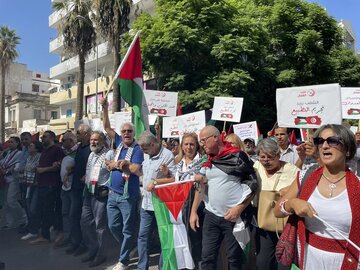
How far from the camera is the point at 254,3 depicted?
→ 22.4 meters

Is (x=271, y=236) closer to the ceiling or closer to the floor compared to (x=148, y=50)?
closer to the floor

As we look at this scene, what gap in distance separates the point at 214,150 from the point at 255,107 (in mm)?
15046

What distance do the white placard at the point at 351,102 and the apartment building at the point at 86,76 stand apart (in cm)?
2448

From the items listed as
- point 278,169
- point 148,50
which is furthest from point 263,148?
point 148,50

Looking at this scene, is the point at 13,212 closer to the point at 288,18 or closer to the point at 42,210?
the point at 42,210

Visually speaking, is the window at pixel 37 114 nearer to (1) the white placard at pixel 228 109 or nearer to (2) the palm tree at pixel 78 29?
(2) the palm tree at pixel 78 29

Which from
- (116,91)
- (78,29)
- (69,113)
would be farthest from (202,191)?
(69,113)

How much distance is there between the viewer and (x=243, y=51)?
18.0 metres

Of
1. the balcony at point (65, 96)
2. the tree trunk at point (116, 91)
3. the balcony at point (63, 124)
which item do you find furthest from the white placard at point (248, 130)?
the balcony at point (65, 96)

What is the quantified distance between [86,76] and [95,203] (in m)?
37.6

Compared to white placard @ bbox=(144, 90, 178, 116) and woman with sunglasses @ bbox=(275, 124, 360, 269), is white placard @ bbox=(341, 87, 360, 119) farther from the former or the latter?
woman with sunglasses @ bbox=(275, 124, 360, 269)

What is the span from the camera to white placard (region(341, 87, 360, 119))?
7598 mm

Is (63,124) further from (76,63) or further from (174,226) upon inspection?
(174,226)

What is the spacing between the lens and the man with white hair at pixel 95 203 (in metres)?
5.91
